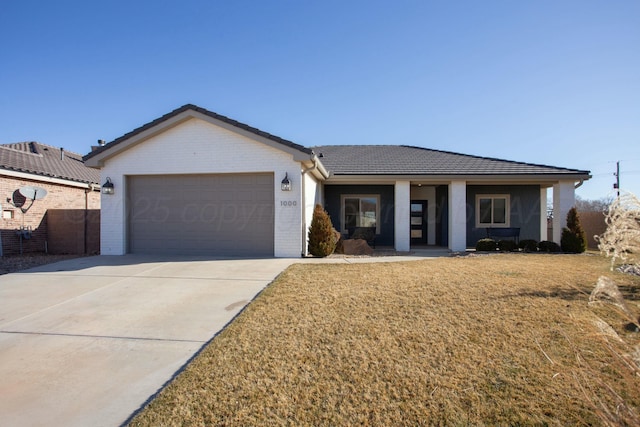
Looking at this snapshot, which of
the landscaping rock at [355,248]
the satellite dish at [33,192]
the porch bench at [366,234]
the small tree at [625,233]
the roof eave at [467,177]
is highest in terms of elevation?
the roof eave at [467,177]

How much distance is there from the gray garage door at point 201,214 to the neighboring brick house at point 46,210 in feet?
11.0

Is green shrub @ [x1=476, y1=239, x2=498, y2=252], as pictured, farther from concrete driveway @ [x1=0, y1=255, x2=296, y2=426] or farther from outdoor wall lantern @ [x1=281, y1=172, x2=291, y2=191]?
concrete driveway @ [x1=0, y1=255, x2=296, y2=426]

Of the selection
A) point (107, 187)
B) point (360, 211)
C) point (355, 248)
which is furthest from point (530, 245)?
point (107, 187)

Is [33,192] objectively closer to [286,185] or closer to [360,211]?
[286,185]

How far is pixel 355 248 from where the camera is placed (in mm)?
11695

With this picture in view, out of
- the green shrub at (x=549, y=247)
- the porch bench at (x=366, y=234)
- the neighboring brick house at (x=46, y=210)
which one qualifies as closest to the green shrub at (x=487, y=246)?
the green shrub at (x=549, y=247)

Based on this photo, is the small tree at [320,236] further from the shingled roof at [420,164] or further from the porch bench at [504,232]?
the porch bench at [504,232]

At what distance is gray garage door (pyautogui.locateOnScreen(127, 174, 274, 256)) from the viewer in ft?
32.4

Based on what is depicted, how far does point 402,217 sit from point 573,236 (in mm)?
6009

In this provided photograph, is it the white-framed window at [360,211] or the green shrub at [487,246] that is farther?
the white-framed window at [360,211]

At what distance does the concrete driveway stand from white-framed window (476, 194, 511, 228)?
10.9 meters

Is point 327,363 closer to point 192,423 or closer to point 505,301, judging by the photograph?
point 192,423

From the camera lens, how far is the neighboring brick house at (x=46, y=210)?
1095 centimetres

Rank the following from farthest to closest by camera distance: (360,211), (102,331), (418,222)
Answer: (418,222) → (360,211) → (102,331)
